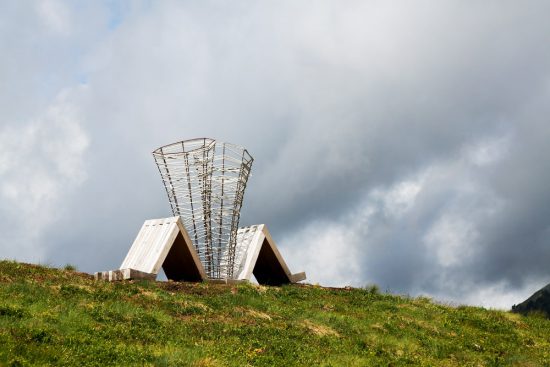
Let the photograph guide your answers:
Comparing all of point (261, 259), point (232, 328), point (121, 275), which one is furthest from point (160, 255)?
point (232, 328)

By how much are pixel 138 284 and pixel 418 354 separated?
890cm

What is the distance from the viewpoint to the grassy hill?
12516 mm

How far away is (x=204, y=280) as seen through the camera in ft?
78.7

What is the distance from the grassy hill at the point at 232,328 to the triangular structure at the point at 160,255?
2.92 ft

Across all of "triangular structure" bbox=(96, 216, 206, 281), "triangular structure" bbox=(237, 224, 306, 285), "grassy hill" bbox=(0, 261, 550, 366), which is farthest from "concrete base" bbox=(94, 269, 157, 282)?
"triangular structure" bbox=(237, 224, 306, 285)

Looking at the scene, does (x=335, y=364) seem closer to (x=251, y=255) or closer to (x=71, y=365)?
(x=71, y=365)

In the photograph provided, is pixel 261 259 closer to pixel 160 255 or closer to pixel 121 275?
pixel 160 255

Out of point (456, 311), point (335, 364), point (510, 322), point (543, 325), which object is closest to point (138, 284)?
point (335, 364)

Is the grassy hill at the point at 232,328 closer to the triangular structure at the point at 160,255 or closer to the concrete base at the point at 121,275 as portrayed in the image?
the concrete base at the point at 121,275

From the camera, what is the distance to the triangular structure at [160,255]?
72.5ft

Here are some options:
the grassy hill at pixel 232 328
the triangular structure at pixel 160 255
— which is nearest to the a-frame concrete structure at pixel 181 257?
the triangular structure at pixel 160 255

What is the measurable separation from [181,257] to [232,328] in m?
8.57

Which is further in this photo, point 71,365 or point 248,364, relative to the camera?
point 248,364

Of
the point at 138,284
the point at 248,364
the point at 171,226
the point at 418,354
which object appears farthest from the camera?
the point at 171,226
